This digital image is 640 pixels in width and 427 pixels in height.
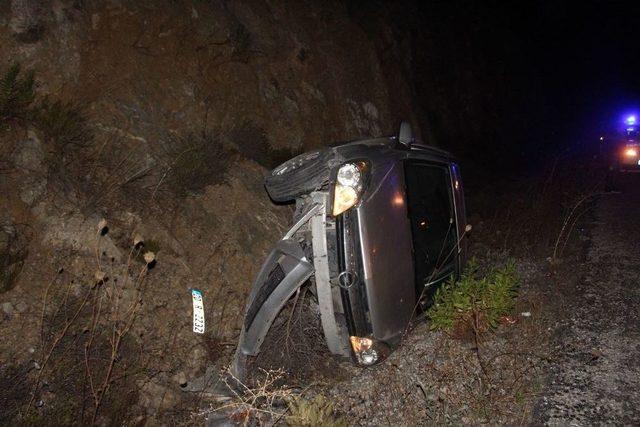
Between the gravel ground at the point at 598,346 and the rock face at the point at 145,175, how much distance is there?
2.73 meters

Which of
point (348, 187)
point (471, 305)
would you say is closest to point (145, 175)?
point (348, 187)

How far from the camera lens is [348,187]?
3125 millimetres

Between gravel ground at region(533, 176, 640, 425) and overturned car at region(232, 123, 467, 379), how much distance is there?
3.87 feet

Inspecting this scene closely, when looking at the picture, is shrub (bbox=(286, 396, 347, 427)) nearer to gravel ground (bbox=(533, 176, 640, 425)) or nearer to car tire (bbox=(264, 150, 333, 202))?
gravel ground (bbox=(533, 176, 640, 425))

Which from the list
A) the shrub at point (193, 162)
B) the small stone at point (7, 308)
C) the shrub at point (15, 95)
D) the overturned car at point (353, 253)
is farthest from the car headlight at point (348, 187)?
the shrub at point (15, 95)

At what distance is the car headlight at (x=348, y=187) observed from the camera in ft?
10.2

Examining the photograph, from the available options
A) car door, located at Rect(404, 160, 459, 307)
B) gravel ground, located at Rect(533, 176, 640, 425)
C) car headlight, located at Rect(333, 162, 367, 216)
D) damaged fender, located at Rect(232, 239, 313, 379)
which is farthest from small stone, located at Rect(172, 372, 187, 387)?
gravel ground, located at Rect(533, 176, 640, 425)

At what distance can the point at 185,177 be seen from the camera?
4605 millimetres

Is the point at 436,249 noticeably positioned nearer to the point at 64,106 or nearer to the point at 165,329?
the point at 165,329

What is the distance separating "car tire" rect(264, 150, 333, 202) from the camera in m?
3.39

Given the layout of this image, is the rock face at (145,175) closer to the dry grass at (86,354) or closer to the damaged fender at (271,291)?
the dry grass at (86,354)

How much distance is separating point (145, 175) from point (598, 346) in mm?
4554

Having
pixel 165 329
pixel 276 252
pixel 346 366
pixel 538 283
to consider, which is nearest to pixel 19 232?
pixel 165 329

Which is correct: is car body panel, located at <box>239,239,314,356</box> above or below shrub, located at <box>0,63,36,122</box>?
below
